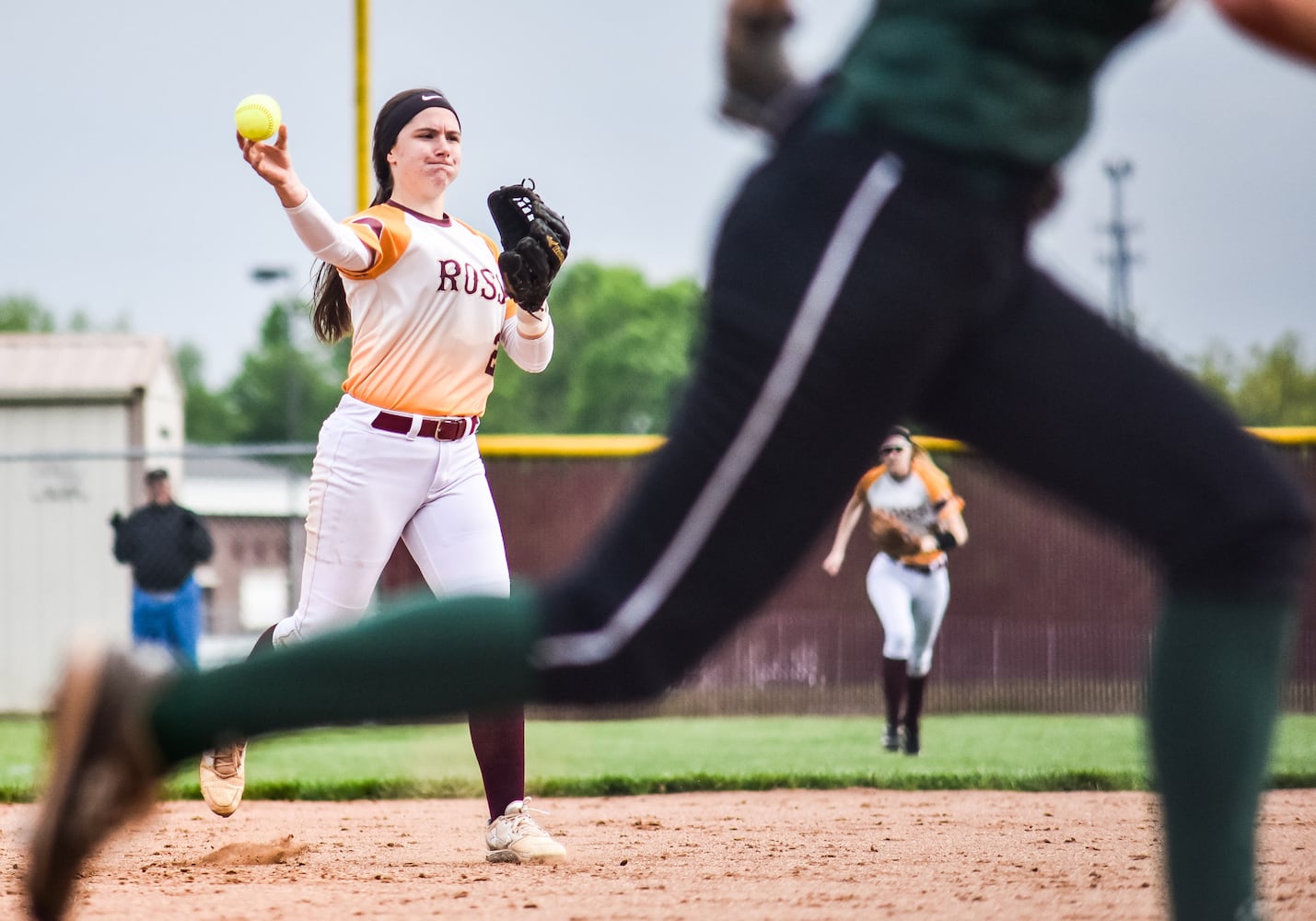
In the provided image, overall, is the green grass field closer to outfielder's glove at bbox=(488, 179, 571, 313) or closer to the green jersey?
outfielder's glove at bbox=(488, 179, 571, 313)

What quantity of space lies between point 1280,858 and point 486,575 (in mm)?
2524

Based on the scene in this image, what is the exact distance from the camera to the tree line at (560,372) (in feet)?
286

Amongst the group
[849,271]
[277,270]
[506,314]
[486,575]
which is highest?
[277,270]

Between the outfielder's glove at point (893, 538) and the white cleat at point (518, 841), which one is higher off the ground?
the outfielder's glove at point (893, 538)

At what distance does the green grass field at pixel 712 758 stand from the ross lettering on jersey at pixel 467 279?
3.17 metres

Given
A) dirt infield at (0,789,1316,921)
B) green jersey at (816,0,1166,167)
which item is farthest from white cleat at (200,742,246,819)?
green jersey at (816,0,1166,167)

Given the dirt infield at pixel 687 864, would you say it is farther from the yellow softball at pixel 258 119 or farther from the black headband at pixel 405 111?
the black headband at pixel 405 111

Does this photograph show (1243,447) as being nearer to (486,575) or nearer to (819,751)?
(486,575)

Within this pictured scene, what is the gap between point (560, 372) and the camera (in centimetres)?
9288

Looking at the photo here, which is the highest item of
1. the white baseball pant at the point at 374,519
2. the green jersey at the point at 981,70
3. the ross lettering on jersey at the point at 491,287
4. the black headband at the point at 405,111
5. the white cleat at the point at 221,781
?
the black headband at the point at 405,111

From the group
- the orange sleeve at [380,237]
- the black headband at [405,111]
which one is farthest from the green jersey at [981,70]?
the black headband at [405,111]

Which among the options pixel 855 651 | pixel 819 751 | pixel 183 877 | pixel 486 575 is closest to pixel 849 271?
pixel 486 575

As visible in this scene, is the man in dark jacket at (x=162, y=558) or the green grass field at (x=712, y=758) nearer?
the green grass field at (x=712, y=758)

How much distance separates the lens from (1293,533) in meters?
2.23
